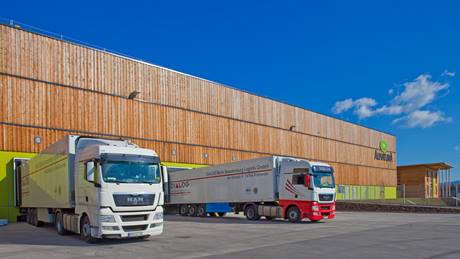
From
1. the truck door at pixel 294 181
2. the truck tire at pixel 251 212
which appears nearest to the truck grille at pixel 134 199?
the truck door at pixel 294 181

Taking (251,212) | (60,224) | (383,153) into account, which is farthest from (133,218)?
(383,153)

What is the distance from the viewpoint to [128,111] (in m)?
32.4

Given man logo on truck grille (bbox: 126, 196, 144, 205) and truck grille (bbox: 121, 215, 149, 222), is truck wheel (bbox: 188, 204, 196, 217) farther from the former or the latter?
man logo on truck grille (bbox: 126, 196, 144, 205)

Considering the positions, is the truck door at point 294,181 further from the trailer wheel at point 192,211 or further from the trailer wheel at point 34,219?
the trailer wheel at point 34,219

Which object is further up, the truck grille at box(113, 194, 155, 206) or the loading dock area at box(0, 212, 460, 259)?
the truck grille at box(113, 194, 155, 206)

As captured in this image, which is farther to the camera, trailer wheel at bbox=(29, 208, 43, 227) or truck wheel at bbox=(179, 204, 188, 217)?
truck wheel at bbox=(179, 204, 188, 217)

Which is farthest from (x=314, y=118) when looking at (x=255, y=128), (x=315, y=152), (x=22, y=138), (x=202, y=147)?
(x=22, y=138)

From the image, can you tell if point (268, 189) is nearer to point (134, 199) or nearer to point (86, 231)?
point (134, 199)

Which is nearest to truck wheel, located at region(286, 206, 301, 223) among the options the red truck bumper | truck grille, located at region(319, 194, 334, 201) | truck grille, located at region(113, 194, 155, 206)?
the red truck bumper

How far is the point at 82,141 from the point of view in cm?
1554

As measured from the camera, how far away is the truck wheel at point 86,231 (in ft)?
46.7

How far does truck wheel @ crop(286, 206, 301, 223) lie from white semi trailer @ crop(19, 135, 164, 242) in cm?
1017

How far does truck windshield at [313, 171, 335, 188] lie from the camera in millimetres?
22781

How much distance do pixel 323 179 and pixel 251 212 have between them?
4776 millimetres
